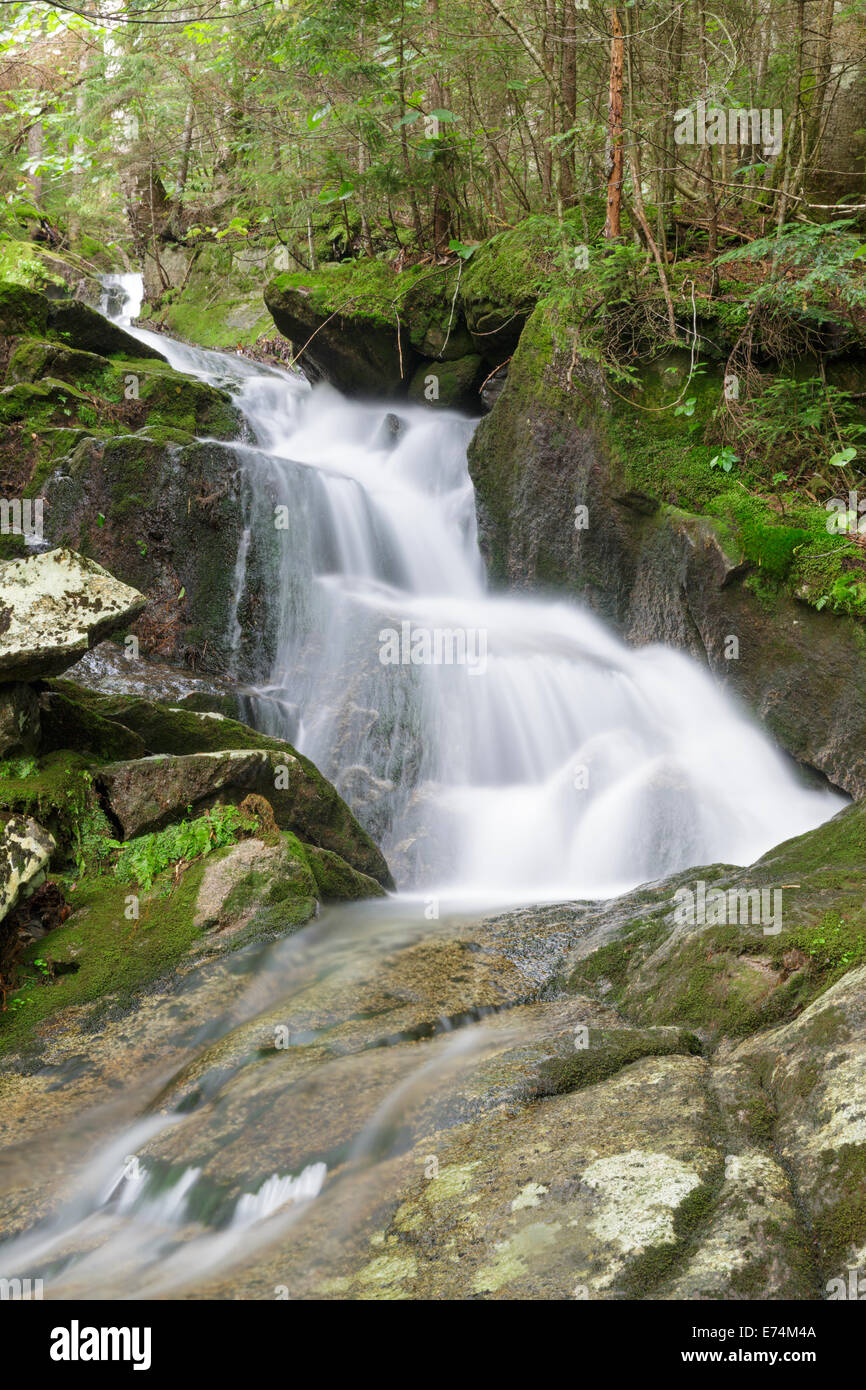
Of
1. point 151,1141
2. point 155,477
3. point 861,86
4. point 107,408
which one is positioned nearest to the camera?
point 151,1141

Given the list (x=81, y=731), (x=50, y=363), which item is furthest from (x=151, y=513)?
(x=81, y=731)

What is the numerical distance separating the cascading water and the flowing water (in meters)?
0.02

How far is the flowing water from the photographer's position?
6.61 m

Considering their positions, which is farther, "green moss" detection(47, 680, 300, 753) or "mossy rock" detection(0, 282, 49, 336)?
"mossy rock" detection(0, 282, 49, 336)

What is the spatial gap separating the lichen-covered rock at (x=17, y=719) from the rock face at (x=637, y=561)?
5.47m

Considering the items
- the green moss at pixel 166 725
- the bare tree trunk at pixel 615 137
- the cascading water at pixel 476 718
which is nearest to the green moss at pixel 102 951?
the green moss at pixel 166 725

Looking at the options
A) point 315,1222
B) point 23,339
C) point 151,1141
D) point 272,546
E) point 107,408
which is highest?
point 23,339

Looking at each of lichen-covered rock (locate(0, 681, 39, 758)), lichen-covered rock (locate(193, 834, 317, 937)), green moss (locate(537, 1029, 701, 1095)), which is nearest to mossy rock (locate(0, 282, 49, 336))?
lichen-covered rock (locate(0, 681, 39, 758))

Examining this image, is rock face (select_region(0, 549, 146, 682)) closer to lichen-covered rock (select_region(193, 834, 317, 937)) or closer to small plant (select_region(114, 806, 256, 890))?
small plant (select_region(114, 806, 256, 890))

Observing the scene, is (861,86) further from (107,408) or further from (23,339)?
(23,339)

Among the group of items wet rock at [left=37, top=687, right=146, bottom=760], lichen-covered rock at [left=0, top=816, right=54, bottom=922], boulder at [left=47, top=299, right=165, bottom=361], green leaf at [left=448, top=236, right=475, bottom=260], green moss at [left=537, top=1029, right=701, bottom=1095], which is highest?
green leaf at [left=448, top=236, right=475, bottom=260]

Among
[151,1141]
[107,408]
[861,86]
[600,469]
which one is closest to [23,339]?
[107,408]
